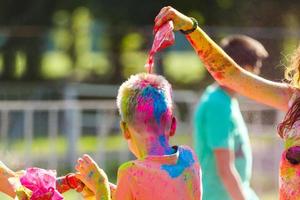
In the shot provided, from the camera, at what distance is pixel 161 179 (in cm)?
352

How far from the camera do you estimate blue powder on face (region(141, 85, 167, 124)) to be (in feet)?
11.7

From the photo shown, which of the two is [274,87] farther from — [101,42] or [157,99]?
[101,42]

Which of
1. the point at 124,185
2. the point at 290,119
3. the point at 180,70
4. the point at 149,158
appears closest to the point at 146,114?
the point at 149,158

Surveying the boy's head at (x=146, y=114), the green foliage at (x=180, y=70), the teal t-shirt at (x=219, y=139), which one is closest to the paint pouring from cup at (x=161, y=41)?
the boy's head at (x=146, y=114)

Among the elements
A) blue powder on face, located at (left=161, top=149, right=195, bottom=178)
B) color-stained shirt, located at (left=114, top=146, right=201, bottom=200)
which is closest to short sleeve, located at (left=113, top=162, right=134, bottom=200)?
color-stained shirt, located at (left=114, top=146, right=201, bottom=200)

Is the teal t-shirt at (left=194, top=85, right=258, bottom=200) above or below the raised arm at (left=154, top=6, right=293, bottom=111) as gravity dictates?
below

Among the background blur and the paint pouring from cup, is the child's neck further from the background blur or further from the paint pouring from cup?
the background blur

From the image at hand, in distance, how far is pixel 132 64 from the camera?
68.7 feet

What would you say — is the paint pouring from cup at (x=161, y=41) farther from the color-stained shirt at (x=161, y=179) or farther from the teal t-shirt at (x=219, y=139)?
the teal t-shirt at (x=219, y=139)

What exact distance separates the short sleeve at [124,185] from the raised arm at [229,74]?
28.4 inches

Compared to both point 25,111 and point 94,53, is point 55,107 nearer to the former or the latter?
point 25,111

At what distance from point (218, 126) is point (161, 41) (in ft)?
6.35

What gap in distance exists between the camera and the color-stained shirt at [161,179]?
11.4 ft

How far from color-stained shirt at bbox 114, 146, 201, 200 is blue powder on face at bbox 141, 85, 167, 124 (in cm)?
14
